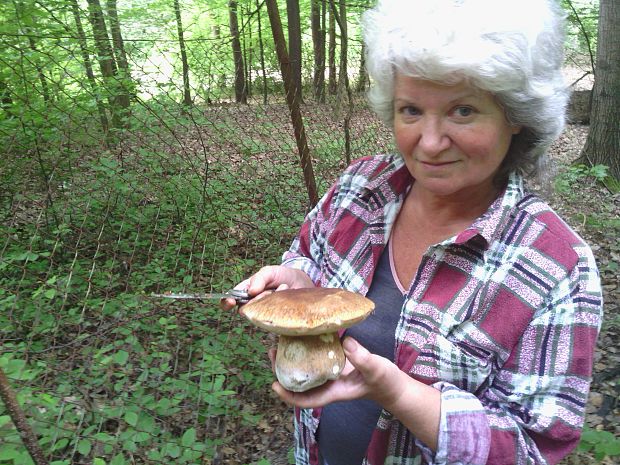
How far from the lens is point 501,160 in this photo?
1312mm

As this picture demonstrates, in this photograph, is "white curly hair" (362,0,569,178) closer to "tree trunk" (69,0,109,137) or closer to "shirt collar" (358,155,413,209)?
"shirt collar" (358,155,413,209)

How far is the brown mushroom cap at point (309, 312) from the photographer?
3.60 ft

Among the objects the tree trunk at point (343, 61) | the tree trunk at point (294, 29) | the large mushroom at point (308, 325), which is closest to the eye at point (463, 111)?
the large mushroom at point (308, 325)

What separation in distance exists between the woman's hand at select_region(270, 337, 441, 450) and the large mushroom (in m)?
0.06

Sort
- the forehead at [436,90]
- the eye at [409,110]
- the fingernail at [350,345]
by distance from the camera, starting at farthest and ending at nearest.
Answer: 1. the eye at [409,110]
2. the forehead at [436,90]
3. the fingernail at [350,345]

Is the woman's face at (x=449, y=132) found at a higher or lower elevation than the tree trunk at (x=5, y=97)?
higher

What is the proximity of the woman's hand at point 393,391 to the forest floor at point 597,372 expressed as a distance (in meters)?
0.99

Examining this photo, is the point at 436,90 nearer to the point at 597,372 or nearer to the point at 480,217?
the point at 480,217

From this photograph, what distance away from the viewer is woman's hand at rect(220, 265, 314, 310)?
4.81ft

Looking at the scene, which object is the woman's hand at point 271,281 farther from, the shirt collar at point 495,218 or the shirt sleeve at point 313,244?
Result: the shirt collar at point 495,218

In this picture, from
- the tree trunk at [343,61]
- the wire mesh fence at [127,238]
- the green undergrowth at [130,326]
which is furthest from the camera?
the tree trunk at [343,61]

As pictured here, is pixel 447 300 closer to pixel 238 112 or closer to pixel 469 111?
pixel 469 111

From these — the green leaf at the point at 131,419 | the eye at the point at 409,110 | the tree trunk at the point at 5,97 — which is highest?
the eye at the point at 409,110

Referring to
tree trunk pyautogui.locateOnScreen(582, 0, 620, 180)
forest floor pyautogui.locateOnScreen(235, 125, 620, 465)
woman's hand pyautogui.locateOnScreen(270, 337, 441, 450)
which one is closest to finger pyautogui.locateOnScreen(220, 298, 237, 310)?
woman's hand pyautogui.locateOnScreen(270, 337, 441, 450)
